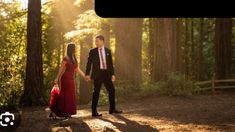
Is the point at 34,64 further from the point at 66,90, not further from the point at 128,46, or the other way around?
the point at 128,46

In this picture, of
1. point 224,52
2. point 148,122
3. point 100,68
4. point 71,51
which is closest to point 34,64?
point 100,68

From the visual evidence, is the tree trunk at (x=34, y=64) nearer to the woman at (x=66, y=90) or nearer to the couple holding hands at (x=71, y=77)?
the couple holding hands at (x=71, y=77)

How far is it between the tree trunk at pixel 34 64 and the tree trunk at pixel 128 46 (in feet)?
15.8

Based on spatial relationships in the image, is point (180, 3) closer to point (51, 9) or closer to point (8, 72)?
point (8, 72)

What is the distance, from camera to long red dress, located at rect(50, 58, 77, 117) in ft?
30.2

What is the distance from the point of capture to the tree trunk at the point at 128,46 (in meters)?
18.1

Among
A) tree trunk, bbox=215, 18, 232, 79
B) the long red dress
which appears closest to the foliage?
the long red dress

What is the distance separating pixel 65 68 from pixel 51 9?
1463 cm

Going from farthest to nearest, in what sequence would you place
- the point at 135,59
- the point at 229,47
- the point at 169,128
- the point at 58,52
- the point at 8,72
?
the point at 58,52 < the point at 229,47 < the point at 8,72 < the point at 135,59 < the point at 169,128

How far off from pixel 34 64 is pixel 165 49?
535 cm

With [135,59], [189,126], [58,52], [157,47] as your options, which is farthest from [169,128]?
[58,52]

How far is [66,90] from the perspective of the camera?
9.37 meters

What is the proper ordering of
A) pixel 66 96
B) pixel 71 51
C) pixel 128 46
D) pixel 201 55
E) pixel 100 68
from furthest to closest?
pixel 201 55 → pixel 128 46 → pixel 100 68 → pixel 66 96 → pixel 71 51

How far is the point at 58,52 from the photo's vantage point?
3184 cm
